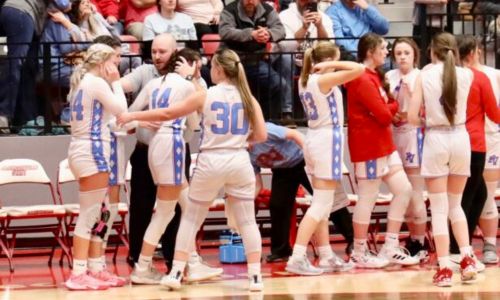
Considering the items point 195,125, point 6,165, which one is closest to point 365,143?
point 195,125

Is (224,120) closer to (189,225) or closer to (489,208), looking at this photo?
(189,225)

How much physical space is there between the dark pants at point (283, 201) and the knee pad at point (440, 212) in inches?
62.9

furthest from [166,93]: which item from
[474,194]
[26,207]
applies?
[474,194]

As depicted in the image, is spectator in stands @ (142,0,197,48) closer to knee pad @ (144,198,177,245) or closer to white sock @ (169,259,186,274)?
knee pad @ (144,198,177,245)

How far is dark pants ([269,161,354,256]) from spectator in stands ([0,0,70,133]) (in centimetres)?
285

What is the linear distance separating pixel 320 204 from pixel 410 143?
1.14m

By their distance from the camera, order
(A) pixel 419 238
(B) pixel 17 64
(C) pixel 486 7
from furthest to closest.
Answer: (C) pixel 486 7, (B) pixel 17 64, (A) pixel 419 238

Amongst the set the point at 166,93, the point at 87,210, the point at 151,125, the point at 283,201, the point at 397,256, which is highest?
the point at 166,93

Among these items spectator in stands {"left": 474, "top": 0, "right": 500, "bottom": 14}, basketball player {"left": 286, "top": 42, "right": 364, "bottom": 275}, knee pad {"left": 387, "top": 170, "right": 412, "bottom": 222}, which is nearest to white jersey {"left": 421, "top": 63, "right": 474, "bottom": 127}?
basketball player {"left": 286, "top": 42, "right": 364, "bottom": 275}

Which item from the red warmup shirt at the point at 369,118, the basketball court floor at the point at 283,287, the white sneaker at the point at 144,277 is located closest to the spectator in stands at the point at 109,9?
the basketball court floor at the point at 283,287

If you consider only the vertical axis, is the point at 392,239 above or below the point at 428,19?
below

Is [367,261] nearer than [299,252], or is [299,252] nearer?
[299,252]

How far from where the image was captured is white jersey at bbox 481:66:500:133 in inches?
444

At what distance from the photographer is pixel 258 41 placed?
43.5 ft
